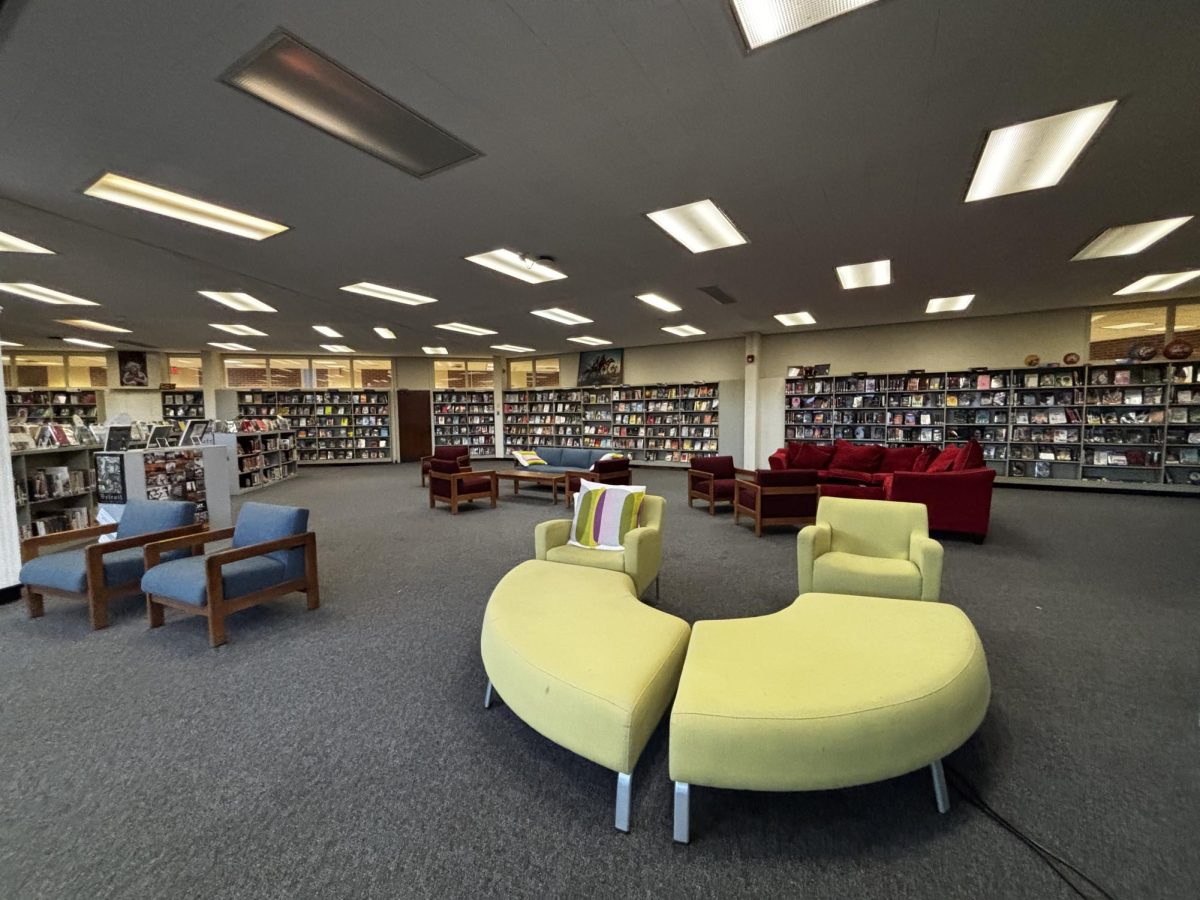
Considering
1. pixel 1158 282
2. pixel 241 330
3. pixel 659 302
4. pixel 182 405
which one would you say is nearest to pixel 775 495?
pixel 659 302

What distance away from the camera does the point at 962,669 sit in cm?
174

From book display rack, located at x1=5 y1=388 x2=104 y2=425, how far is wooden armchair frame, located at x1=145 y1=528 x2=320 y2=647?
12.2 m

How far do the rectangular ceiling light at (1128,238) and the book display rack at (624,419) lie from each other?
697 centimetres

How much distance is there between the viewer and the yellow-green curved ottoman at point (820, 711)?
149cm

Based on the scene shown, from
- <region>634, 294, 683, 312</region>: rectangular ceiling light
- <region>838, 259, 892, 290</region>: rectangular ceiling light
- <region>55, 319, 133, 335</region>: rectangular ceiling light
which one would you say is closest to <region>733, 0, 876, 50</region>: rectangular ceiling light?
<region>838, 259, 892, 290</region>: rectangular ceiling light

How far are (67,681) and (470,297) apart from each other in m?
6.06

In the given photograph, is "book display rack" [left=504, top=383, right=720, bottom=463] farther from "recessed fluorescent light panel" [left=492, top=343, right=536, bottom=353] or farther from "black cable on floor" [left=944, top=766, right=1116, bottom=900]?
"black cable on floor" [left=944, top=766, right=1116, bottom=900]

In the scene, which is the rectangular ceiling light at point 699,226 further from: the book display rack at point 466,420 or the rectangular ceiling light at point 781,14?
the book display rack at point 466,420

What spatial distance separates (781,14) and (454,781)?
368 cm

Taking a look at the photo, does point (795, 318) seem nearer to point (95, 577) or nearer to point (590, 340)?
point (590, 340)

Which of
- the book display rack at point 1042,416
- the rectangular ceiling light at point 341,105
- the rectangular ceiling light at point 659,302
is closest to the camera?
the rectangular ceiling light at point 341,105

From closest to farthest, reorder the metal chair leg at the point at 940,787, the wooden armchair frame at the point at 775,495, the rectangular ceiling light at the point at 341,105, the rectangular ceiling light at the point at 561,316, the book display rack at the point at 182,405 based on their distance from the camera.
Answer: the metal chair leg at the point at 940,787, the rectangular ceiling light at the point at 341,105, the wooden armchair frame at the point at 775,495, the rectangular ceiling light at the point at 561,316, the book display rack at the point at 182,405

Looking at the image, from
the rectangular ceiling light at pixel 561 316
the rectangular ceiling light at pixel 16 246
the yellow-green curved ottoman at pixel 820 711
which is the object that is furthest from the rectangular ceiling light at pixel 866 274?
the rectangular ceiling light at pixel 16 246

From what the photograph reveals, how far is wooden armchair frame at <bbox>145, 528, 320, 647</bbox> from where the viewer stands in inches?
113
